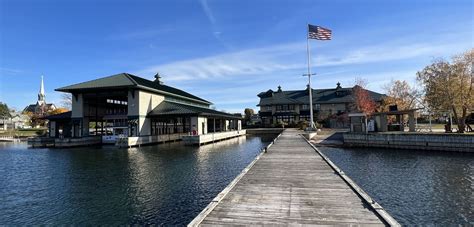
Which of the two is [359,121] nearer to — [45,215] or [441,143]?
[441,143]

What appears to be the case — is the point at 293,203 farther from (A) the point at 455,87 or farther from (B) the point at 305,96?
(B) the point at 305,96

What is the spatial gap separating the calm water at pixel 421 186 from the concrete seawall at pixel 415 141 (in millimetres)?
4855

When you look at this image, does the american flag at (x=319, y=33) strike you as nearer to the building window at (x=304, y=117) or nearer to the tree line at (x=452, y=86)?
the tree line at (x=452, y=86)

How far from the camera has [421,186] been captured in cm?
1461

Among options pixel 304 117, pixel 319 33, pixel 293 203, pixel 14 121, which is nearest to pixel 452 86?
pixel 319 33

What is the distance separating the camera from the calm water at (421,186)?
412 inches

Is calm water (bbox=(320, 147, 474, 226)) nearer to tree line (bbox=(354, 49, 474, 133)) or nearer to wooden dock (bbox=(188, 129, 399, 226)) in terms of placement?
wooden dock (bbox=(188, 129, 399, 226))

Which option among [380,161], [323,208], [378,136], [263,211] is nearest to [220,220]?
[263,211]

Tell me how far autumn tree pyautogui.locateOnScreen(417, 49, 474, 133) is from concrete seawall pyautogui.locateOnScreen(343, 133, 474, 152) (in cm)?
732

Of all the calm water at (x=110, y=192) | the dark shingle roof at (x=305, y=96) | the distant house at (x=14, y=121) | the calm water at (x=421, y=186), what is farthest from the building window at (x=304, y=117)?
the distant house at (x=14, y=121)

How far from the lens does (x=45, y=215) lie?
11383mm

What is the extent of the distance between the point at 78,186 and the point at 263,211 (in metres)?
12.5

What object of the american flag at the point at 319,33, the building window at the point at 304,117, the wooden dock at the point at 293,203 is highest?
→ the american flag at the point at 319,33

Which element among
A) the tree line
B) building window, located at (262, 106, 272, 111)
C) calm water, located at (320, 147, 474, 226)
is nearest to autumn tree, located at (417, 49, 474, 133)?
the tree line
